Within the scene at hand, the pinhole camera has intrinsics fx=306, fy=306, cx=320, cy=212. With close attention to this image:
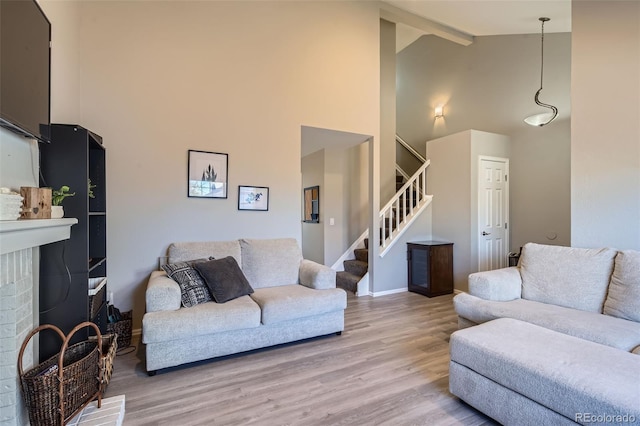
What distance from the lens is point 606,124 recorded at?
9.11 feet

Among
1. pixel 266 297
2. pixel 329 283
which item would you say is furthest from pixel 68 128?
pixel 329 283

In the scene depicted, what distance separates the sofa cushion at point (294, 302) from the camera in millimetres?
2640

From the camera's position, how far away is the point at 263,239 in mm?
3506

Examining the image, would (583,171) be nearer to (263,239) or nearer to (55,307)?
(263,239)

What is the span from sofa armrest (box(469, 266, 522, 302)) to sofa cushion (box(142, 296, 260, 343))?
1.95 m

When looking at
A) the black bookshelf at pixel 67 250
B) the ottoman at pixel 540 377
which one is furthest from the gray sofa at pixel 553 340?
the black bookshelf at pixel 67 250

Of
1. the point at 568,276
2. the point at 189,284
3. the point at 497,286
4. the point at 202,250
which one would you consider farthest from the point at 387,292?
the point at 189,284

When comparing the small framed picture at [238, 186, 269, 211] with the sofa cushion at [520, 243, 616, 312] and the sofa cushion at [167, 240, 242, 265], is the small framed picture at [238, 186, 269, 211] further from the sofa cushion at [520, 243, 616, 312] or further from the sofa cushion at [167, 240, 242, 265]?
the sofa cushion at [520, 243, 616, 312]

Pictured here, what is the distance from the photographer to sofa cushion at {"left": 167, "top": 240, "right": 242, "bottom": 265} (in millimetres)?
3004

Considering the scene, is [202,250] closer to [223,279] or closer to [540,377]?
[223,279]

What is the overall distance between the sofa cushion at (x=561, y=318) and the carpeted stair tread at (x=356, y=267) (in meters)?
2.16

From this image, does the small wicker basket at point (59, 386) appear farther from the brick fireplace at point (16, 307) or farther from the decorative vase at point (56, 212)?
the decorative vase at point (56, 212)

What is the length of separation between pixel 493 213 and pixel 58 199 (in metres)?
5.24

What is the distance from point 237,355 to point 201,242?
1189mm
